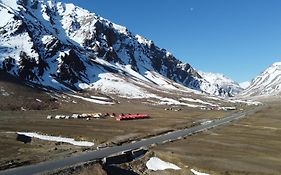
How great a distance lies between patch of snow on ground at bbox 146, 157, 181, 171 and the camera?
5542 cm

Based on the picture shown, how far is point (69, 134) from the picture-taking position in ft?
289

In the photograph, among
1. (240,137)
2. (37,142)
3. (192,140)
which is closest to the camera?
(37,142)

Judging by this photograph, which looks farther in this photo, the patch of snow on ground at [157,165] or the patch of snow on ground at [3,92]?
the patch of snow on ground at [3,92]

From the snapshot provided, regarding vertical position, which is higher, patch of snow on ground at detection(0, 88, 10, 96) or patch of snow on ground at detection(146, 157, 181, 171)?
patch of snow on ground at detection(0, 88, 10, 96)

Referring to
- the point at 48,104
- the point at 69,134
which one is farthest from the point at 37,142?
the point at 48,104

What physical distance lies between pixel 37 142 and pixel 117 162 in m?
22.7

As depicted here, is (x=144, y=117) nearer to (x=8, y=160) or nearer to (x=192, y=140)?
(x=192, y=140)

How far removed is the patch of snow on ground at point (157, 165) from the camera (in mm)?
55416

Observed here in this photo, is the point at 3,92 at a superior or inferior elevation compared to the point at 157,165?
superior

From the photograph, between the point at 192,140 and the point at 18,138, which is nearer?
the point at 18,138

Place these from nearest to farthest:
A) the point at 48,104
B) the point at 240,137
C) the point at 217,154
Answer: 1. the point at 217,154
2. the point at 240,137
3. the point at 48,104

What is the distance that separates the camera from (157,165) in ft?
188

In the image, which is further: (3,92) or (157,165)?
(3,92)

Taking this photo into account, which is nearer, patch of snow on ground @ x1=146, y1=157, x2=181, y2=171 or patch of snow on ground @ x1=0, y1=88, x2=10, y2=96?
patch of snow on ground @ x1=146, y1=157, x2=181, y2=171
